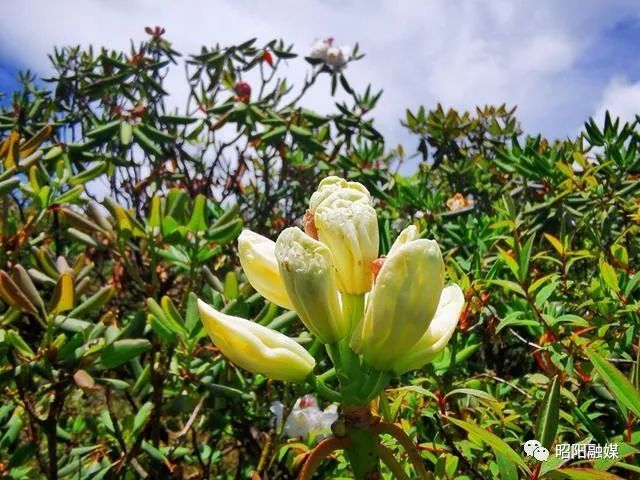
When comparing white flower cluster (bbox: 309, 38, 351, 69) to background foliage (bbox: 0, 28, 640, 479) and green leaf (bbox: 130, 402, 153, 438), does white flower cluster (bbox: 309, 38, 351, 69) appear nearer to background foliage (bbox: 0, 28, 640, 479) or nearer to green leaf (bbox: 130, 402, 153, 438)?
background foliage (bbox: 0, 28, 640, 479)

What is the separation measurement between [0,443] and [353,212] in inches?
69.0

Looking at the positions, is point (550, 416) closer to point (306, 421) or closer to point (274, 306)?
point (274, 306)

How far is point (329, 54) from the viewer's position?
377 cm

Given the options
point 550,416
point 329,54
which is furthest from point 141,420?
point 329,54

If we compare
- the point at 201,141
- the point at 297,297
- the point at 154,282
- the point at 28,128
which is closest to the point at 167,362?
the point at 154,282

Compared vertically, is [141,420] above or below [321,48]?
below

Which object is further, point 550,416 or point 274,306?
point 274,306

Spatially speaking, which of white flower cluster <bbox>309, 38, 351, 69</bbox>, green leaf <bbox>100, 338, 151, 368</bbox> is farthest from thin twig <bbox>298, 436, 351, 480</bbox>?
white flower cluster <bbox>309, 38, 351, 69</bbox>

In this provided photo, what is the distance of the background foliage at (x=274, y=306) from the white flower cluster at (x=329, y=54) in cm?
64

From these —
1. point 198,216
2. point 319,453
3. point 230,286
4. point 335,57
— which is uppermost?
point 335,57

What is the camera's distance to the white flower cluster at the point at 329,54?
377 cm

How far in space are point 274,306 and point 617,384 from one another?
84 centimetres

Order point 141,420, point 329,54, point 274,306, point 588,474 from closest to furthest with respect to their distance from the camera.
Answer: point 588,474 → point 274,306 → point 141,420 → point 329,54

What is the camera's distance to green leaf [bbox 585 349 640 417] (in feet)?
2.08
